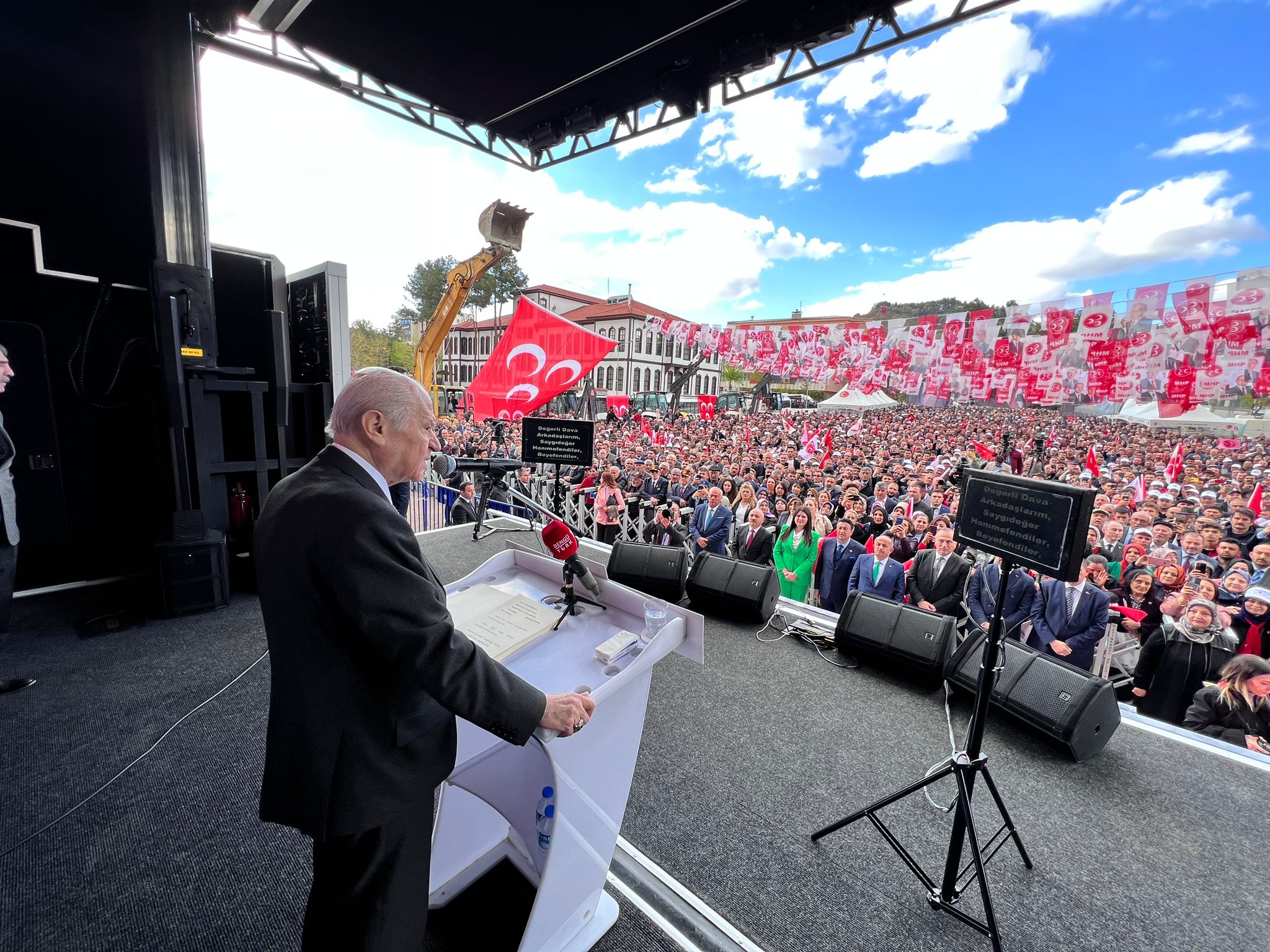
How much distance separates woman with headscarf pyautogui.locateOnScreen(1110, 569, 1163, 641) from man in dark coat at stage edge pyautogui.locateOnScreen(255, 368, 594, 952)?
5530mm

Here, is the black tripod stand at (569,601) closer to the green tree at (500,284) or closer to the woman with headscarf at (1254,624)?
the woman with headscarf at (1254,624)

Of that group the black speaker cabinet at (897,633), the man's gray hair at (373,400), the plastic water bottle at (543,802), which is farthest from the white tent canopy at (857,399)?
the man's gray hair at (373,400)

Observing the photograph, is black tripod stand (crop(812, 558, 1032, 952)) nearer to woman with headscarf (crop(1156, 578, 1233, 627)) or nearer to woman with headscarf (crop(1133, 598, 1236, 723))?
woman with headscarf (crop(1133, 598, 1236, 723))

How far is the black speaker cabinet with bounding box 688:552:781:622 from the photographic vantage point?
13.0ft

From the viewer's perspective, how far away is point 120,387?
13.9ft

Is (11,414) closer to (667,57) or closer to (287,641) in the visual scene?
(287,641)

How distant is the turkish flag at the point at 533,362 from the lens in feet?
19.8

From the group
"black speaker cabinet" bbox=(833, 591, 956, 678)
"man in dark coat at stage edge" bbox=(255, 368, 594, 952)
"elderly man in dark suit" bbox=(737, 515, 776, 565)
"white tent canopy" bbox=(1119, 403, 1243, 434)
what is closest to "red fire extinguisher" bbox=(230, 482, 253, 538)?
"man in dark coat at stage edge" bbox=(255, 368, 594, 952)

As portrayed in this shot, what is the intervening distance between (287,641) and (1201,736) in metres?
4.29

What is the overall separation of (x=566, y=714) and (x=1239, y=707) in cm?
419

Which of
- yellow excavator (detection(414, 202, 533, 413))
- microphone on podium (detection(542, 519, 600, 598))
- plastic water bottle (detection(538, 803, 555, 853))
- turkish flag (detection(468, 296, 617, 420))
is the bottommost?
plastic water bottle (detection(538, 803, 555, 853))

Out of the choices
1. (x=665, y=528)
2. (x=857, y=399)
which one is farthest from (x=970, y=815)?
(x=857, y=399)

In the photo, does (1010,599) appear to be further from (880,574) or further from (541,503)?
(541,503)

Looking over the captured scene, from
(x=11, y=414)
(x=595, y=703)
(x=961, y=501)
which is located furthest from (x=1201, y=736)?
(x=11, y=414)
